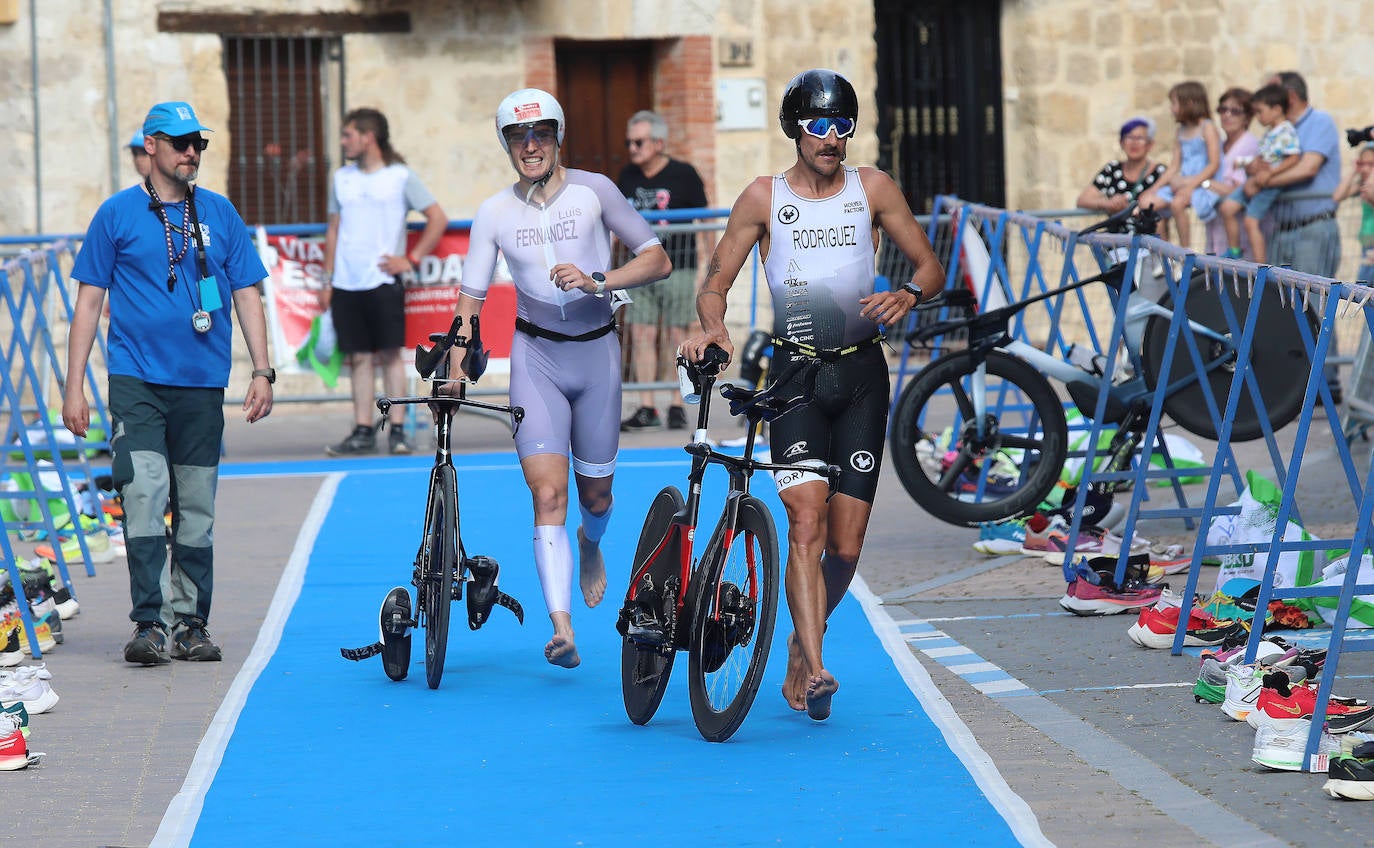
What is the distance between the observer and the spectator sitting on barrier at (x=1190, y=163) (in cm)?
1576

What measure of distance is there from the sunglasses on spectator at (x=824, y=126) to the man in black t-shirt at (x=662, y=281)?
26.3 ft

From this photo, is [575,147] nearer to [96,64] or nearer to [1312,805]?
[96,64]

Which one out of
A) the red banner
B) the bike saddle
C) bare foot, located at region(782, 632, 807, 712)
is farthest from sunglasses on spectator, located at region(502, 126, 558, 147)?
the red banner

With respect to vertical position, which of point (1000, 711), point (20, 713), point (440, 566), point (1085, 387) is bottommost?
point (1000, 711)

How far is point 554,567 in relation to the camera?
25.5 ft

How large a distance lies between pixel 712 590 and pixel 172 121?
2917 millimetres

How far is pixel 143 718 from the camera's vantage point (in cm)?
730

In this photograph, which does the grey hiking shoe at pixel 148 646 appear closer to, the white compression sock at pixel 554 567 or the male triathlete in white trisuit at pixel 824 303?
the white compression sock at pixel 554 567

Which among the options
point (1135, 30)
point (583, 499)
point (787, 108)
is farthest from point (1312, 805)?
point (1135, 30)

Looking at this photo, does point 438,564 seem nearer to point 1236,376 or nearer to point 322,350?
point 1236,376

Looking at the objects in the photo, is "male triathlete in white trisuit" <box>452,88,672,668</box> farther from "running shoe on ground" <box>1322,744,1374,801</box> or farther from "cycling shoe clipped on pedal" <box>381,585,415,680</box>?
"running shoe on ground" <box>1322,744,1374,801</box>

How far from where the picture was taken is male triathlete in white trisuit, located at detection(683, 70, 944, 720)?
22.9 feet

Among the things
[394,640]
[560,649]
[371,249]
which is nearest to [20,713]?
[394,640]

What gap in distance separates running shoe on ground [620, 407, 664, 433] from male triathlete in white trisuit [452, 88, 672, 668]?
24.7 feet
